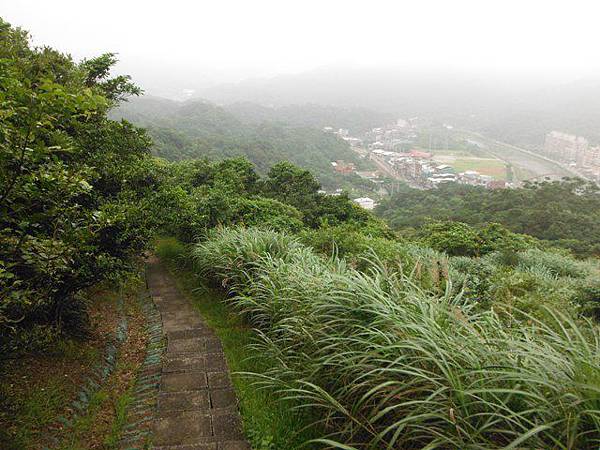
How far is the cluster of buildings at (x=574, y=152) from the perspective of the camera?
7462 centimetres

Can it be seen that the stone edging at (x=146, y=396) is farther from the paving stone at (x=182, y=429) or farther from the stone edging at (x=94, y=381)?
the stone edging at (x=94, y=381)

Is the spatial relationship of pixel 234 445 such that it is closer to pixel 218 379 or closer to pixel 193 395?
pixel 193 395

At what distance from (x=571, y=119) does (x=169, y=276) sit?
121463 mm

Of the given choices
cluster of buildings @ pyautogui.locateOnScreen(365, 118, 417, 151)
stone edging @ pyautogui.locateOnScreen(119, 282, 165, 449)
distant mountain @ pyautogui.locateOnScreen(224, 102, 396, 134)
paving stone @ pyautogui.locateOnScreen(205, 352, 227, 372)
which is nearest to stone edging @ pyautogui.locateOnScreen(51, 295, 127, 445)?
stone edging @ pyautogui.locateOnScreen(119, 282, 165, 449)

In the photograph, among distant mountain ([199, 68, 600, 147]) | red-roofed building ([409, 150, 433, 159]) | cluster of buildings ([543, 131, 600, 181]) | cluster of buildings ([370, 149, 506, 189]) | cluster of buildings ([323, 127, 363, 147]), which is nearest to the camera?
cluster of buildings ([370, 149, 506, 189])

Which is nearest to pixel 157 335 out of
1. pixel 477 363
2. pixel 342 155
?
pixel 477 363

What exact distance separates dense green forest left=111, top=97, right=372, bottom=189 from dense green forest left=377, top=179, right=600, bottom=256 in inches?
563

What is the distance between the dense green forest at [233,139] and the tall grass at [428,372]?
1239 inches

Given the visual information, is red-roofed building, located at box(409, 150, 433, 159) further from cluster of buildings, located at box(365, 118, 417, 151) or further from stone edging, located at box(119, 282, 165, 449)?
stone edging, located at box(119, 282, 165, 449)

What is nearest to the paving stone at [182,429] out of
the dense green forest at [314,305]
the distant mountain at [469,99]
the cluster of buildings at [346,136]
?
the dense green forest at [314,305]

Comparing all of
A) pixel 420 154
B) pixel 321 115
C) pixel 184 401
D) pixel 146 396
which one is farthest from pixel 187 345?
pixel 321 115

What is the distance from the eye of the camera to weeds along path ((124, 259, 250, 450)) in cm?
253

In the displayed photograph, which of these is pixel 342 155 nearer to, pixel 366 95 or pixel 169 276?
pixel 169 276

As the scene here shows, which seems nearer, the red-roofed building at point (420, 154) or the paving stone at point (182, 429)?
the paving stone at point (182, 429)
